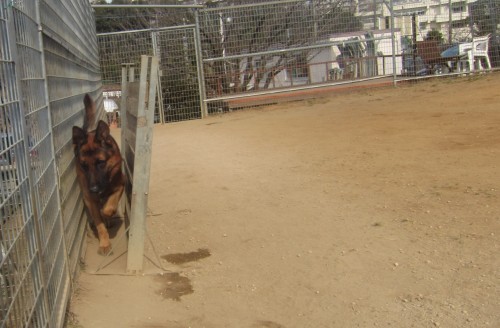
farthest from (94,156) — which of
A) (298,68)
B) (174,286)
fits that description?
(298,68)

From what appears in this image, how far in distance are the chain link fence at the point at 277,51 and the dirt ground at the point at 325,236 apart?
251 inches

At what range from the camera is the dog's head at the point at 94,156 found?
5180mm

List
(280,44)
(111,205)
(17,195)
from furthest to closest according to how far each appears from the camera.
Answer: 1. (280,44)
2. (111,205)
3. (17,195)

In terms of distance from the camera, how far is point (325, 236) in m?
5.13

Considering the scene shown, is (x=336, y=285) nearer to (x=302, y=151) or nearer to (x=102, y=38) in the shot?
(x=302, y=151)

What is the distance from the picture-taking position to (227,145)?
1066 cm

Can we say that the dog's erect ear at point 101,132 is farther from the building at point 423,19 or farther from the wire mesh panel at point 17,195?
the building at point 423,19

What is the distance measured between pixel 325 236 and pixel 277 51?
36.0 feet

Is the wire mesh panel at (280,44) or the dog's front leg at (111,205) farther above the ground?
the wire mesh panel at (280,44)

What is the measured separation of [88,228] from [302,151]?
13.9ft

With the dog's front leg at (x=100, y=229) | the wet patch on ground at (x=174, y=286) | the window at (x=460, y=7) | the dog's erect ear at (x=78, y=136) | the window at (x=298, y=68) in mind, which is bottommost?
the wet patch on ground at (x=174, y=286)

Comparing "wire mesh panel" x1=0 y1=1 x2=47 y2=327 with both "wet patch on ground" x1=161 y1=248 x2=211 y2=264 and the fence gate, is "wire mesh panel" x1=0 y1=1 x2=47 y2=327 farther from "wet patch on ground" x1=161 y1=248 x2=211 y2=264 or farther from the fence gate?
the fence gate

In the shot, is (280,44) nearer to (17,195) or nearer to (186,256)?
(186,256)

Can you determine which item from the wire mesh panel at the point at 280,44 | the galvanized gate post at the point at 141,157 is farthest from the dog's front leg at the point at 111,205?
the wire mesh panel at the point at 280,44
